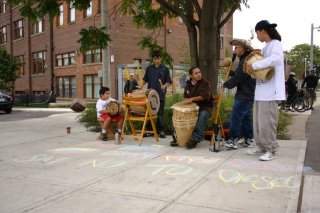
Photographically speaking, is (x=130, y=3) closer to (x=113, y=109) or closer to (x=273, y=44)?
(x=113, y=109)

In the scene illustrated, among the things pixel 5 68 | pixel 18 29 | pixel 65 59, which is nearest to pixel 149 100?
pixel 5 68

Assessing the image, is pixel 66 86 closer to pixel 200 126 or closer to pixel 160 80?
pixel 160 80

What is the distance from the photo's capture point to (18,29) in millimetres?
38844

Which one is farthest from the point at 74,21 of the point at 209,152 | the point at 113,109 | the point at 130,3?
the point at 209,152

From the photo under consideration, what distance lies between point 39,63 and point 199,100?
30498 mm

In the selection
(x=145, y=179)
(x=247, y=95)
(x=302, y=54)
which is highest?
(x=302, y=54)

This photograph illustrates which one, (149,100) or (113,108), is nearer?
(149,100)

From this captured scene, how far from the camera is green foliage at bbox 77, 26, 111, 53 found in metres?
9.96

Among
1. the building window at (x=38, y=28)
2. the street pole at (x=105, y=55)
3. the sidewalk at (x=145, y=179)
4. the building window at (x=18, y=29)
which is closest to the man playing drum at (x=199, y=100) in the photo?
the sidewalk at (x=145, y=179)

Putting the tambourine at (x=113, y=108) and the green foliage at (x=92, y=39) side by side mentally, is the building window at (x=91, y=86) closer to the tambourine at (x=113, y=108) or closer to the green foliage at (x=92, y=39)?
the green foliage at (x=92, y=39)

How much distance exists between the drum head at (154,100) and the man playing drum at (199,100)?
0.98m

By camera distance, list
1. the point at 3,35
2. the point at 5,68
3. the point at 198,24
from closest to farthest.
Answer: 1. the point at 198,24
2. the point at 5,68
3. the point at 3,35

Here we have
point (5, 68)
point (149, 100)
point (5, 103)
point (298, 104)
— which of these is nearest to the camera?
point (149, 100)

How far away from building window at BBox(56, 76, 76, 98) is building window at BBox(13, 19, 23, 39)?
924cm
